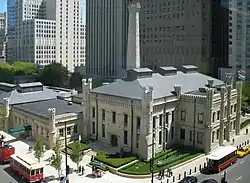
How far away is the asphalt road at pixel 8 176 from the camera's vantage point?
49688 millimetres

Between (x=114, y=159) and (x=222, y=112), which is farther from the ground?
(x=222, y=112)

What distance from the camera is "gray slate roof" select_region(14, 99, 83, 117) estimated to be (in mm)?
68812

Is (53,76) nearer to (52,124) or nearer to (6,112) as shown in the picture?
(6,112)

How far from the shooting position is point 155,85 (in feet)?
214

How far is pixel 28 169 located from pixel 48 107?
25747 mm

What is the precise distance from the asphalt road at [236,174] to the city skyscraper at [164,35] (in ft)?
289

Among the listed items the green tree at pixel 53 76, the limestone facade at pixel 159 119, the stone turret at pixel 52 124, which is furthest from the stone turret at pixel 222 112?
the green tree at pixel 53 76

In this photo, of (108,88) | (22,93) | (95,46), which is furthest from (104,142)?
(95,46)

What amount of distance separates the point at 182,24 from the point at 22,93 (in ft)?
300

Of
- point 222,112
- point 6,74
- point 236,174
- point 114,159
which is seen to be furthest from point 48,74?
point 236,174

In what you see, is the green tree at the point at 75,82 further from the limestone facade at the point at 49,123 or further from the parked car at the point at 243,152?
the parked car at the point at 243,152

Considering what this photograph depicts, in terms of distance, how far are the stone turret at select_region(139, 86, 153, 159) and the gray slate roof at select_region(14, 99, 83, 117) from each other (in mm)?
18182

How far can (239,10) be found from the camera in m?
139

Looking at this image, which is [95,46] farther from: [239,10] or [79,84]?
[239,10]
